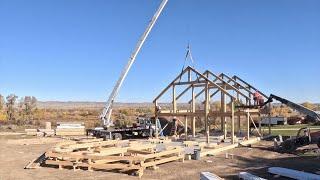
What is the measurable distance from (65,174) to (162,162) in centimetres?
368

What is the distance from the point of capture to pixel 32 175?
15109mm

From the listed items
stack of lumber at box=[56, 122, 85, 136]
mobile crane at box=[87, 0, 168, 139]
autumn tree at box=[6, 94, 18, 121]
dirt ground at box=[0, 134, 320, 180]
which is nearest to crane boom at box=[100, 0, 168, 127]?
mobile crane at box=[87, 0, 168, 139]

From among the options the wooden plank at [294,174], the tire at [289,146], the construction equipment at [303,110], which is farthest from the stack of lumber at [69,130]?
the wooden plank at [294,174]

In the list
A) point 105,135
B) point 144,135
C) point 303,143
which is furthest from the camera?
point 144,135

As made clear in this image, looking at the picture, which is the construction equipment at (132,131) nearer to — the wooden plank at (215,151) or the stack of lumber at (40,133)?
the stack of lumber at (40,133)

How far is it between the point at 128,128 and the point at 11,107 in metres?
30.6

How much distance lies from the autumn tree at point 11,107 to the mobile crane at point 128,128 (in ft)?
82.2

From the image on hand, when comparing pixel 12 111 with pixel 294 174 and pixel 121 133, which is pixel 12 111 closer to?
pixel 121 133

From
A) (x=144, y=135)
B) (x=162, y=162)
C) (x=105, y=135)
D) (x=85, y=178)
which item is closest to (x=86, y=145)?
(x=162, y=162)

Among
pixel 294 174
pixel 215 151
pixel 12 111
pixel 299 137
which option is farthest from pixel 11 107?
pixel 294 174

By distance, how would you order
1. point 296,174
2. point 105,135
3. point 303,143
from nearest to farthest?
point 296,174
point 303,143
point 105,135

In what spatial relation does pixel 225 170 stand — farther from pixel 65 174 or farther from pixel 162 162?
pixel 65 174

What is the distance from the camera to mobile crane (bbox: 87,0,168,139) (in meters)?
30.8

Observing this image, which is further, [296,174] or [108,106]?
[108,106]
